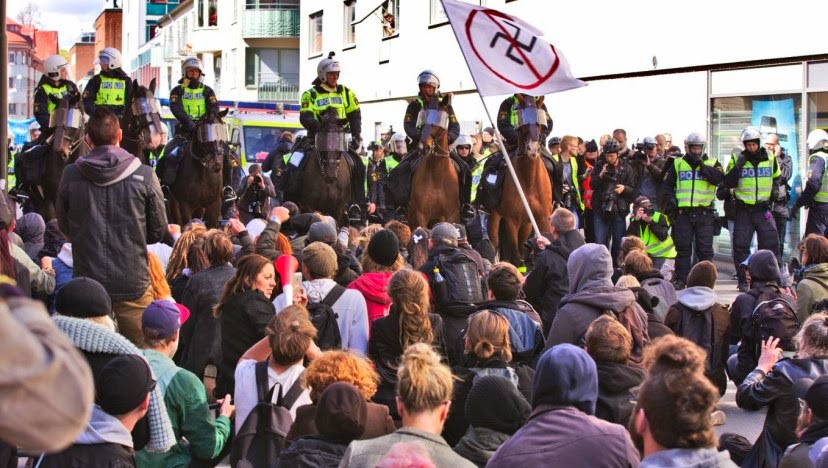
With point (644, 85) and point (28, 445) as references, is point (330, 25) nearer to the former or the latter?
point (644, 85)

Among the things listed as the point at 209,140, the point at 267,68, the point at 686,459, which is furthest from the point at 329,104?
the point at 267,68

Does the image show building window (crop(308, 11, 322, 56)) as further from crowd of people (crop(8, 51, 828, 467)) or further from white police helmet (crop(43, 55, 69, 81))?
crowd of people (crop(8, 51, 828, 467))

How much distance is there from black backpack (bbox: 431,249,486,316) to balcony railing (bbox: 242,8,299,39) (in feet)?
176

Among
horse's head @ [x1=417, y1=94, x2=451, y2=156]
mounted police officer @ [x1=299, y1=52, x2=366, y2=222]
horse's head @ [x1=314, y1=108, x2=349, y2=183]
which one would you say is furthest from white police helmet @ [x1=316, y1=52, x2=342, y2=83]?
horse's head @ [x1=417, y1=94, x2=451, y2=156]

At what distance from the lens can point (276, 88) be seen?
6178cm

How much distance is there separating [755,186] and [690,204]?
920 mm

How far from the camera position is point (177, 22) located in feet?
259

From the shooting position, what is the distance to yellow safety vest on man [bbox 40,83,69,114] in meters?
16.6

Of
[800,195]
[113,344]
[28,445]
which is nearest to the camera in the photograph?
[28,445]

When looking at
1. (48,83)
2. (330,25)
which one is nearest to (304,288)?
(48,83)

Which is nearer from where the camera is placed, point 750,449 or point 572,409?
point 572,409

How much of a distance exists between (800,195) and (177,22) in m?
64.5

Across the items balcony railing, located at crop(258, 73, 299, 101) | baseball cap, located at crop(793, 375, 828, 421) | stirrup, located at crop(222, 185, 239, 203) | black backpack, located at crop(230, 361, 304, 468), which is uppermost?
balcony railing, located at crop(258, 73, 299, 101)

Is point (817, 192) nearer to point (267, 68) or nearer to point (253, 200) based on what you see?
point (253, 200)
